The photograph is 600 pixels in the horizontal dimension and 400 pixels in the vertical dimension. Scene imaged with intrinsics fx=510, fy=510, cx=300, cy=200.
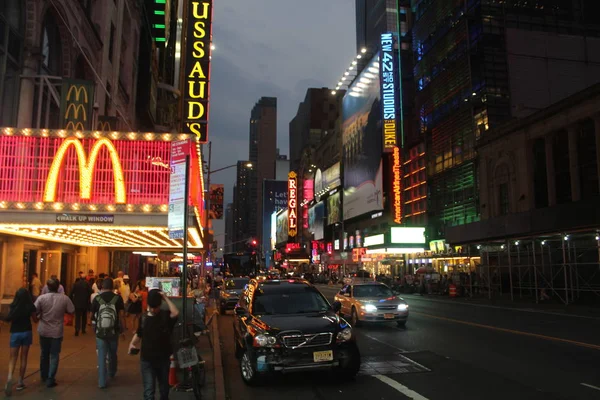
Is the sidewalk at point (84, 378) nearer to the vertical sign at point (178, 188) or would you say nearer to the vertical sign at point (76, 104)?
the vertical sign at point (178, 188)

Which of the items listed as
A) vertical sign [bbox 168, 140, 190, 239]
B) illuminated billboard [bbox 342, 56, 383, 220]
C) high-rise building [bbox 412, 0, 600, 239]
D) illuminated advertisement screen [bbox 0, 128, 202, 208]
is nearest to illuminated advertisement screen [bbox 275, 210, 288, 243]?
illuminated billboard [bbox 342, 56, 383, 220]

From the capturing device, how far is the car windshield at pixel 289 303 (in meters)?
9.88

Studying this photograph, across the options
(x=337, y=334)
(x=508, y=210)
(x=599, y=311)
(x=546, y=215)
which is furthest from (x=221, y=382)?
(x=508, y=210)

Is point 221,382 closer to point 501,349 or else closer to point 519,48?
point 501,349

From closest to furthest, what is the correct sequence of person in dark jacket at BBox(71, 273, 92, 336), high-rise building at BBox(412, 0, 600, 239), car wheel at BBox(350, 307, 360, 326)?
person in dark jacket at BBox(71, 273, 92, 336), car wheel at BBox(350, 307, 360, 326), high-rise building at BBox(412, 0, 600, 239)

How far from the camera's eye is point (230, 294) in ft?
78.3

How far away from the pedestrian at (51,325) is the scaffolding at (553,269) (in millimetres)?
23426

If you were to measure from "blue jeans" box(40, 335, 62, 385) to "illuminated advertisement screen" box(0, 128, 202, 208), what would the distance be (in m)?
5.59

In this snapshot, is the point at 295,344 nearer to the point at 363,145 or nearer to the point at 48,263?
the point at 48,263

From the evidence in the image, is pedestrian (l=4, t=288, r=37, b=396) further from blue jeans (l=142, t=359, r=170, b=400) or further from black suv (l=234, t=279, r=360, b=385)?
black suv (l=234, t=279, r=360, b=385)

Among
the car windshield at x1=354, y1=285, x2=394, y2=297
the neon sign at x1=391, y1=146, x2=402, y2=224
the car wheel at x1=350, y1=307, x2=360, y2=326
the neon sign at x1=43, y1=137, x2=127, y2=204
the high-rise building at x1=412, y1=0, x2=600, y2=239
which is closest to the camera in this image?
the neon sign at x1=43, y1=137, x2=127, y2=204

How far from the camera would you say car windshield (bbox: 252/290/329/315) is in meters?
9.88

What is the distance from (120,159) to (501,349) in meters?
11.0

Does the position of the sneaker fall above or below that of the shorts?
below
